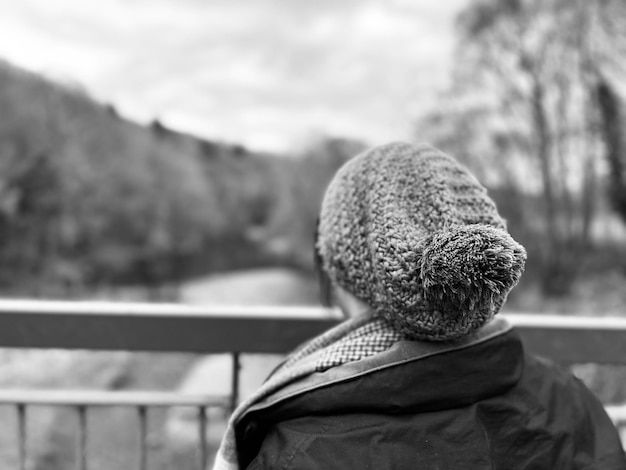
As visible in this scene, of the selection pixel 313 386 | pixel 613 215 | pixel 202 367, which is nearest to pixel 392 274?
pixel 313 386

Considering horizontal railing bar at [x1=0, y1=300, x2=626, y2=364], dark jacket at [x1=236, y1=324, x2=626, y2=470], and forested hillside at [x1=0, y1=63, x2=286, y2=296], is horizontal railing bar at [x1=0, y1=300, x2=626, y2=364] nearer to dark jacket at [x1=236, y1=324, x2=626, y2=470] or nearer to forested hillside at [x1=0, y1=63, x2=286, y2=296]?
dark jacket at [x1=236, y1=324, x2=626, y2=470]

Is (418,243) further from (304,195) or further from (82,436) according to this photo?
(304,195)

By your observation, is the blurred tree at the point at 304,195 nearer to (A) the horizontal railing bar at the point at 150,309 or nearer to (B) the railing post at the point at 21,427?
(A) the horizontal railing bar at the point at 150,309

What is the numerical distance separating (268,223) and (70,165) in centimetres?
2060

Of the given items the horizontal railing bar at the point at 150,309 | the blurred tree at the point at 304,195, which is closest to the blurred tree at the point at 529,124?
the blurred tree at the point at 304,195

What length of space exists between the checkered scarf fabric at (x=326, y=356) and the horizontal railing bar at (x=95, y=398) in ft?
1.77

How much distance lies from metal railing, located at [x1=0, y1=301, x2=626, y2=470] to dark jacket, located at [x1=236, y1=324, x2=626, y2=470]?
0.52m

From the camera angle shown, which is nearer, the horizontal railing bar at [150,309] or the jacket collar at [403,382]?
the jacket collar at [403,382]

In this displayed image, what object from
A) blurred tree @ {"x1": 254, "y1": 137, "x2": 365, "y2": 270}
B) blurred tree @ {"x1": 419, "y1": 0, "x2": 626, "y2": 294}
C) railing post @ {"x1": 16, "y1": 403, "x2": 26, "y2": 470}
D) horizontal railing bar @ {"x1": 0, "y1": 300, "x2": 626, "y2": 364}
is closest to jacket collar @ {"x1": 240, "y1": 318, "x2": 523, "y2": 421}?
horizontal railing bar @ {"x1": 0, "y1": 300, "x2": 626, "y2": 364}

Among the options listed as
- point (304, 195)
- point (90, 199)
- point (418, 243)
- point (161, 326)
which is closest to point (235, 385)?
point (161, 326)

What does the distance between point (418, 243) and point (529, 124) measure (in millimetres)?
15449

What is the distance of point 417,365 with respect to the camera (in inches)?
37.4

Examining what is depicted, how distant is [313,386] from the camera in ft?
3.05

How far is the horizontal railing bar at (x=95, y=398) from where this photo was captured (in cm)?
149
